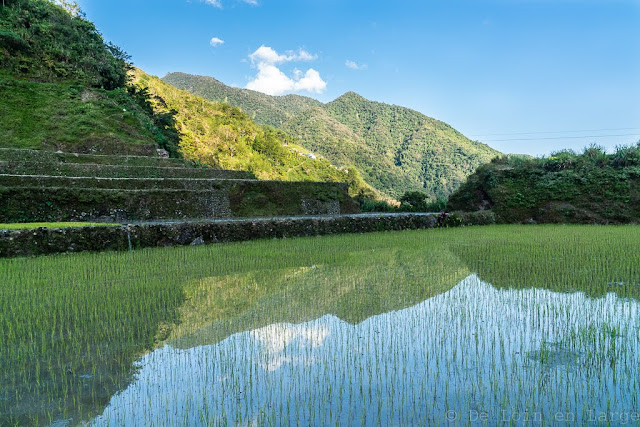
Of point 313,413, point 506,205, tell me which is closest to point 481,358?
point 313,413

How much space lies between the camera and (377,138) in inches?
4227

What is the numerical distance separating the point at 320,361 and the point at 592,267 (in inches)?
257

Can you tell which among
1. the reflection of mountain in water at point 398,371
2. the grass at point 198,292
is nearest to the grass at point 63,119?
the grass at point 198,292

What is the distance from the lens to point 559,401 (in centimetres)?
276

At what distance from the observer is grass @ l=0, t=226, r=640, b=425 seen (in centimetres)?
333

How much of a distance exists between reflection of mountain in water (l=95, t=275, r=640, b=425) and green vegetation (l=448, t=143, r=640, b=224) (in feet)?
55.8

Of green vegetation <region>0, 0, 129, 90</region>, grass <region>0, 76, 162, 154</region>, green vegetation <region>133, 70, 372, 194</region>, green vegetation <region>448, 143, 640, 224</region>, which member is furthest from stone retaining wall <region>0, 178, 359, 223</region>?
green vegetation <region>133, 70, 372, 194</region>

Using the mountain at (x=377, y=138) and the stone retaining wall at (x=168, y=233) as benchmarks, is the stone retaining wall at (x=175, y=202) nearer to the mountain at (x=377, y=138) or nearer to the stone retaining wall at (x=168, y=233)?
the stone retaining wall at (x=168, y=233)

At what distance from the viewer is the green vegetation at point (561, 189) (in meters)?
19.0

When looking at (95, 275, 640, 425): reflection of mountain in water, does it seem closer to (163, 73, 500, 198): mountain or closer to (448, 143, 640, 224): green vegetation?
(448, 143, 640, 224): green vegetation

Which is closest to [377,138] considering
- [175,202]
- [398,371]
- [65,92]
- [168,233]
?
[65,92]

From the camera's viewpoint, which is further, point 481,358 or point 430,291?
point 430,291

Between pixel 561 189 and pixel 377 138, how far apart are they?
89.5 meters

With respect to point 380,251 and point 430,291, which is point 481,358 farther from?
point 380,251
